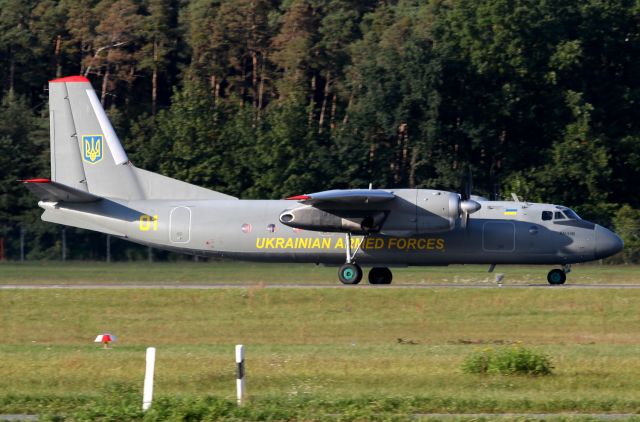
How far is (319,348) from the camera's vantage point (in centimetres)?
2069

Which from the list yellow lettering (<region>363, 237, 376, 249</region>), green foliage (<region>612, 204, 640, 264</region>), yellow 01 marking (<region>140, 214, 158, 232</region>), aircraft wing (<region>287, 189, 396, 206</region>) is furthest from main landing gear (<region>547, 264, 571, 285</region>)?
yellow 01 marking (<region>140, 214, 158, 232</region>)

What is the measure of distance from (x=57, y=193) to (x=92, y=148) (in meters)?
2.82

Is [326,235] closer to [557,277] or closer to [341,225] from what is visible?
[341,225]

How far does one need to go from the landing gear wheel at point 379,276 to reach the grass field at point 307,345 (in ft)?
8.46

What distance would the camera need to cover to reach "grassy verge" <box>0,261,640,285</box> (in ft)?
114

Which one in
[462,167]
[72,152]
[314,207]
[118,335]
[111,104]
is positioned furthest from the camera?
[111,104]

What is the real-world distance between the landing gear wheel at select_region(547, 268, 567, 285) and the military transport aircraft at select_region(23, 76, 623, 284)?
3 centimetres

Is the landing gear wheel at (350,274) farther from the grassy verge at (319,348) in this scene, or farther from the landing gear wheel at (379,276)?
the grassy verge at (319,348)

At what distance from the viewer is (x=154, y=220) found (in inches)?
1275

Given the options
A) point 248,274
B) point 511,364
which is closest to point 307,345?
point 511,364

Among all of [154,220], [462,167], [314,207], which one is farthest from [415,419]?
[462,167]

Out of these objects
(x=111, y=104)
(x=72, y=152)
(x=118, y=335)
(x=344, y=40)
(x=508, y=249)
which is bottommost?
(x=118, y=335)

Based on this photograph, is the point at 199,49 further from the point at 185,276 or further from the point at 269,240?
the point at 269,240

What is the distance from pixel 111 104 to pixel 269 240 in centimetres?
3185
